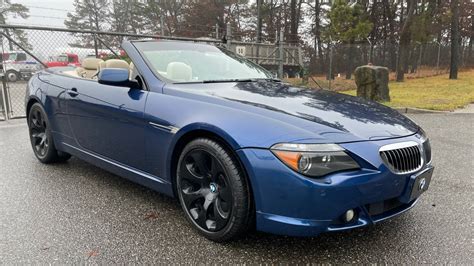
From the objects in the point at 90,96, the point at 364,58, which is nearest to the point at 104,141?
the point at 90,96

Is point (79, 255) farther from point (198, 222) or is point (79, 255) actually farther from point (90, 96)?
point (90, 96)

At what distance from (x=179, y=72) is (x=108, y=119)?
2.45 ft

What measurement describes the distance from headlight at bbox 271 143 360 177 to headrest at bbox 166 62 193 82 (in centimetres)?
141

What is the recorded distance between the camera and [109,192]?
12.0 feet

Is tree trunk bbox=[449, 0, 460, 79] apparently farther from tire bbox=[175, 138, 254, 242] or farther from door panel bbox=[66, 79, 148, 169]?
tire bbox=[175, 138, 254, 242]

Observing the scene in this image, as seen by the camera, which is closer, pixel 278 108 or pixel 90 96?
pixel 278 108

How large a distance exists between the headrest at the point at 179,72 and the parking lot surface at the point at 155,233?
1.10m

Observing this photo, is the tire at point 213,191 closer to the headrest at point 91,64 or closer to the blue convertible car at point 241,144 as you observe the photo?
the blue convertible car at point 241,144

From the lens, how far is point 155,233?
285cm

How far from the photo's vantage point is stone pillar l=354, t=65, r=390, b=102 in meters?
10.0

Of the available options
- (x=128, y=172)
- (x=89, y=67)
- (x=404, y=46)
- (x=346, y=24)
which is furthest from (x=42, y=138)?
(x=346, y=24)

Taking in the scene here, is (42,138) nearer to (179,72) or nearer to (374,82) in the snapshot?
(179,72)

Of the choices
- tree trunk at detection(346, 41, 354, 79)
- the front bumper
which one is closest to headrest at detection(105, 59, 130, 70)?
the front bumper

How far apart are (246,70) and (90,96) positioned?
154 cm
